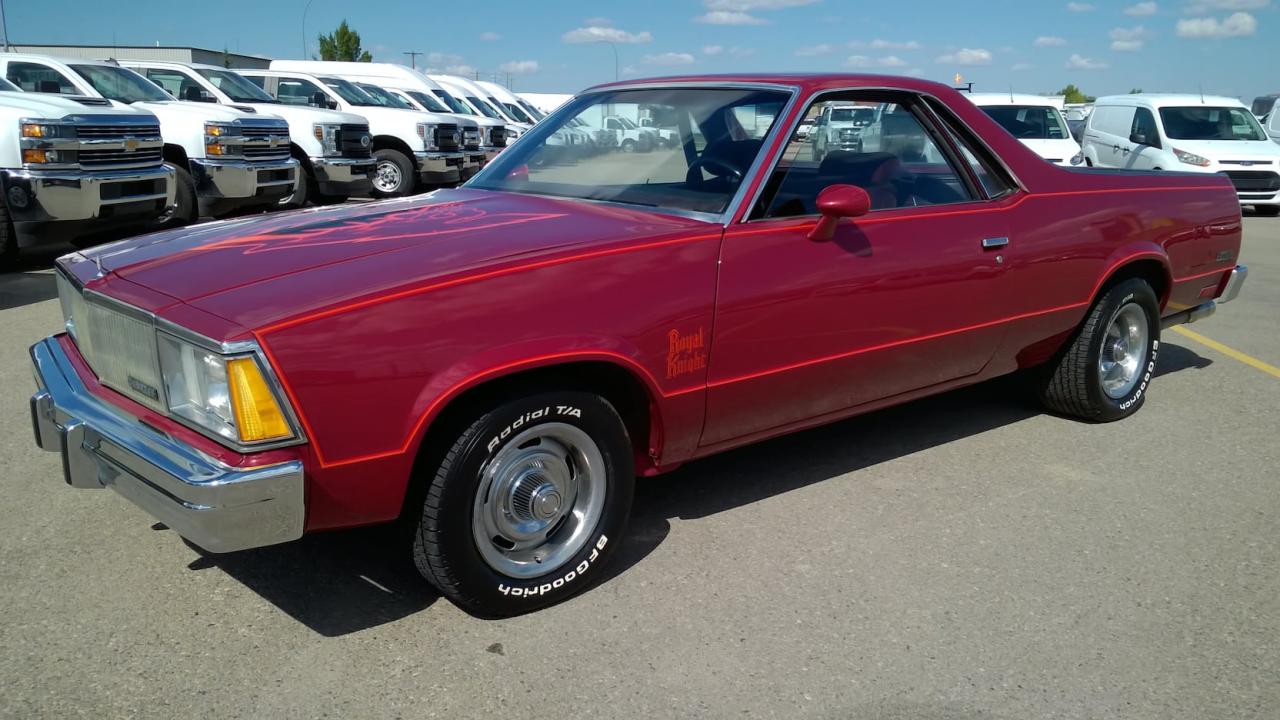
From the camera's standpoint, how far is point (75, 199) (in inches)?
331

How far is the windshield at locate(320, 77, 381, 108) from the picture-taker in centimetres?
1584

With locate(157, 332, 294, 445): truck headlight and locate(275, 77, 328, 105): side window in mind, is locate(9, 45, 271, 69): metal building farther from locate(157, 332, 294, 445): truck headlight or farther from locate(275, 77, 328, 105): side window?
locate(157, 332, 294, 445): truck headlight

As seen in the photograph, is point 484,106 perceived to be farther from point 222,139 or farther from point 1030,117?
point 222,139

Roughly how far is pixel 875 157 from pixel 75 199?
7.12m

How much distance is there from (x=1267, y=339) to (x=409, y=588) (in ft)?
21.2

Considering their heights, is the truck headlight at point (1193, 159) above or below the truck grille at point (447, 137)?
above

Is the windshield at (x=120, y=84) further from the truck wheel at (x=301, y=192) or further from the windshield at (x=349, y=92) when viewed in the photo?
the windshield at (x=349, y=92)

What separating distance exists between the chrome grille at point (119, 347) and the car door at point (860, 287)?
63.4 inches

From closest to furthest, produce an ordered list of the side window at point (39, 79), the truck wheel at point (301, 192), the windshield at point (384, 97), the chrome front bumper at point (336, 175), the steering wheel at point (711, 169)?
the steering wheel at point (711, 169) < the side window at point (39, 79) < the truck wheel at point (301, 192) < the chrome front bumper at point (336, 175) < the windshield at point (384, 97)

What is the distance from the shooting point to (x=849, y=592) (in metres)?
3.19

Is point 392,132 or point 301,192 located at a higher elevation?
point 392,132

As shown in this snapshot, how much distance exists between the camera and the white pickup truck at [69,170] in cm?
812

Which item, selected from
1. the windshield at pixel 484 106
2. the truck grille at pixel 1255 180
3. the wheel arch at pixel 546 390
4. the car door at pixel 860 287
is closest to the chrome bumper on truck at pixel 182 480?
the wheel arch at pixel 546 390

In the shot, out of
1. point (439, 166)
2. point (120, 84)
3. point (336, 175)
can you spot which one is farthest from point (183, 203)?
point (439, 166)
